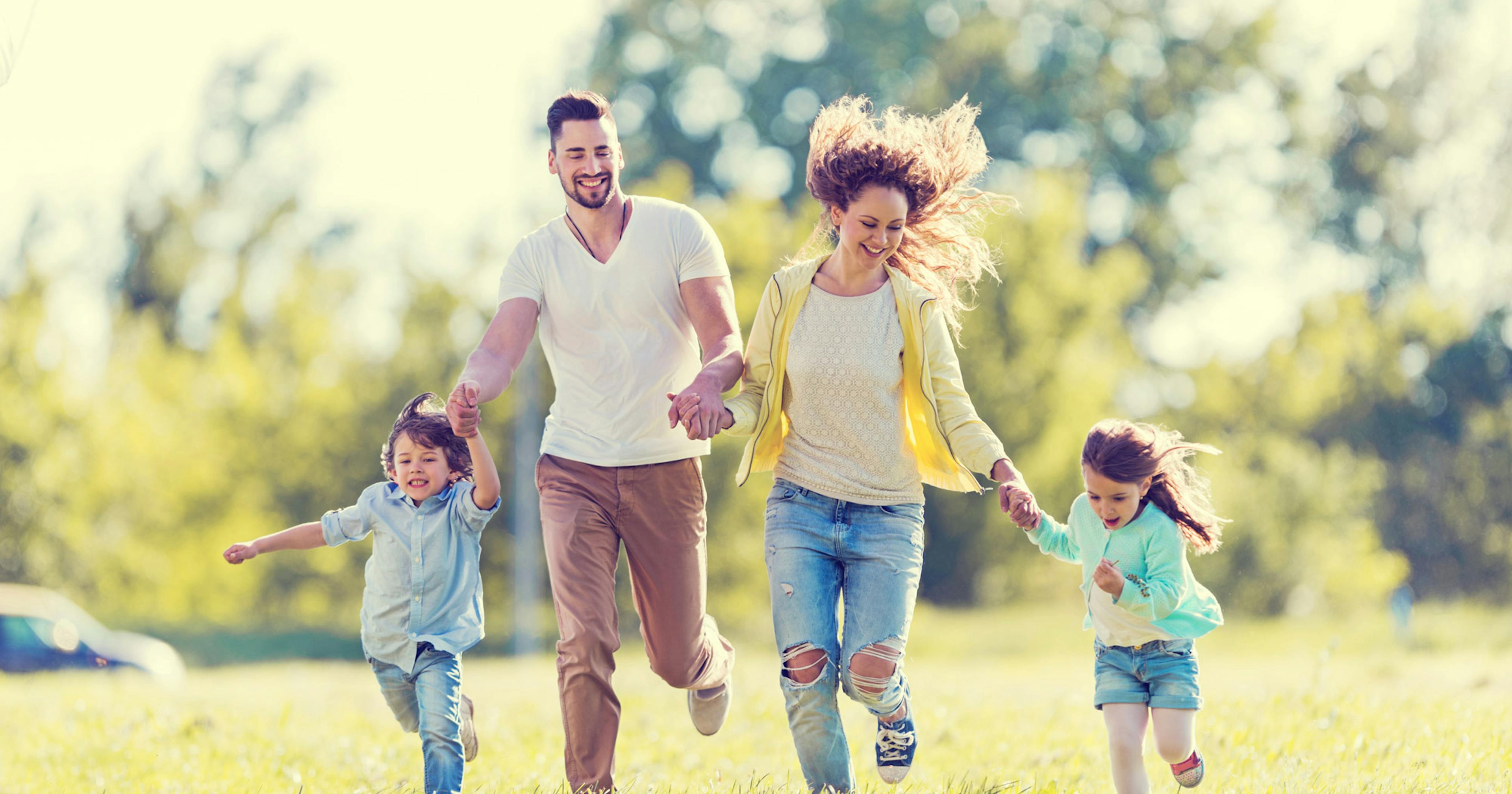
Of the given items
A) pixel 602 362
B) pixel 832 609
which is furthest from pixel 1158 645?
pixel 602 362

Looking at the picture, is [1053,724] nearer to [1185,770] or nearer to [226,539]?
[1185,770]

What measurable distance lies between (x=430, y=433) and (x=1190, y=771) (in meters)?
2.95

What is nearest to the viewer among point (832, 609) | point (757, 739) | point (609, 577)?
point (832, 609)

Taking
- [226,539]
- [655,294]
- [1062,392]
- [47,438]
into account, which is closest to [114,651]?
[47,438]

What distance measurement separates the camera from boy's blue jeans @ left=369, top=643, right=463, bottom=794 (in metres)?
5.34

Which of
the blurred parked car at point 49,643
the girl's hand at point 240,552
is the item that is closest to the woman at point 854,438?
the girl's hand at point 240,552

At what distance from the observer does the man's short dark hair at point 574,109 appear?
5.60 m

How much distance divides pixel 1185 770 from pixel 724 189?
36.2 meters

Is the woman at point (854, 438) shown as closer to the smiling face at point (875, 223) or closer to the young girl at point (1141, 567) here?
the smiling face at point (875, 223)

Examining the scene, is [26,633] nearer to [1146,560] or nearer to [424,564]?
[424,564]

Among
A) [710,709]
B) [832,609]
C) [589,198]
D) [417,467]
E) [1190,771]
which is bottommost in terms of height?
[1190,771]

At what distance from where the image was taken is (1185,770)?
5512 mm

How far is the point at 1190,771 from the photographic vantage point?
552 centimetres

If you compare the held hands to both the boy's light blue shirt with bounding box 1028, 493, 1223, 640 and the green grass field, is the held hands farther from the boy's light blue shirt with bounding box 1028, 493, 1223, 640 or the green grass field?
the green grass field
